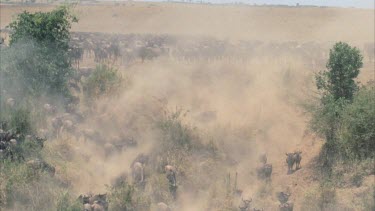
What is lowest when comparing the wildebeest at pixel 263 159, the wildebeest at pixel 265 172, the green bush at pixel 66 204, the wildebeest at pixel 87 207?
the wildebeest at pixel 265 172

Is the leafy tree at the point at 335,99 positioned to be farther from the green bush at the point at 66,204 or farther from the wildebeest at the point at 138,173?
the green bush at the point at 66,204

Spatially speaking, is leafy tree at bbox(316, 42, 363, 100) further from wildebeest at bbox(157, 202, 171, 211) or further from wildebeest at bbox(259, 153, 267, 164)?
wildebeest at bbox(157, 202, 171, 211)

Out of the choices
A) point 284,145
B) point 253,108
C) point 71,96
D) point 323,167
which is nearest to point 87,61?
point 71,96

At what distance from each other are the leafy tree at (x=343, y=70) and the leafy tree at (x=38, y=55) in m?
12.0

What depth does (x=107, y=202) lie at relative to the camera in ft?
47.0

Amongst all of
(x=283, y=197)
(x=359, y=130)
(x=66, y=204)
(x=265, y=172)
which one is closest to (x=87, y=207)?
(x=66, y=204)

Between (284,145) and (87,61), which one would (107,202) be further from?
(87,61)

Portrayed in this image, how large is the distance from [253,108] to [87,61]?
18464 millimetres

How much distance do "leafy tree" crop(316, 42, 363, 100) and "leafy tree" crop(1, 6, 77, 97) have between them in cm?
1198

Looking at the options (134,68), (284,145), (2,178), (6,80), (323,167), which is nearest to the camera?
(2,178)

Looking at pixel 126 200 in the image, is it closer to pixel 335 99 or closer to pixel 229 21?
pixel 335 99

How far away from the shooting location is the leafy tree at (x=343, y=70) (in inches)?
727

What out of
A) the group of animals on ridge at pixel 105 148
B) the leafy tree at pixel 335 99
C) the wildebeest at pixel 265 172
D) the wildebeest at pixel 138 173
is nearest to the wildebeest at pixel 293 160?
the group of animals on ridge at pixel 105 148

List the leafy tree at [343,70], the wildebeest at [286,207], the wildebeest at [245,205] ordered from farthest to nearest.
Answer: the leafy tree at [343,70], the wildebeest at [286,207], the wildebeest at [245,205]
